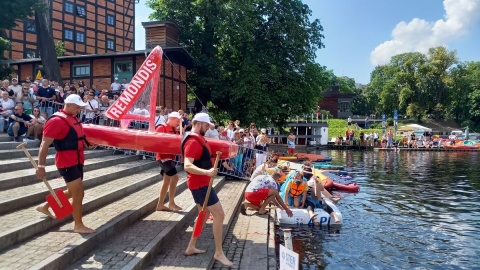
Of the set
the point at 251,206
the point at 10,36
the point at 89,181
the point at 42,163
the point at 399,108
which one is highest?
the point at 10,36

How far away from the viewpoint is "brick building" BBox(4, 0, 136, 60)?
3791 centimetres

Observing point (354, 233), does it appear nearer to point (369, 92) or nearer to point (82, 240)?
point (82, 240)

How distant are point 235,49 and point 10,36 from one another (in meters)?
23.3

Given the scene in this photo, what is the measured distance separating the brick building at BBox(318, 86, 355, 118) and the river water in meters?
59.4

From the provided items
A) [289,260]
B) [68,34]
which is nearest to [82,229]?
[289,260]

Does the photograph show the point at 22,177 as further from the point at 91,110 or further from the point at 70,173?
the point at 91,110

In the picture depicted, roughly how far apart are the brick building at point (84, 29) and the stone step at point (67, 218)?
34.0 meters

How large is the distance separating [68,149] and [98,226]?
1.25 metres

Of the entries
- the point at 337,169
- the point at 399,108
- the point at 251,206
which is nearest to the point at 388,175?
the point at 337,169

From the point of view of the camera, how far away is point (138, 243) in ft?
18.3

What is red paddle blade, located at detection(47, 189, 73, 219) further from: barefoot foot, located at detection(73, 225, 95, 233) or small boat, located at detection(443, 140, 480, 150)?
small boat, located at detection(443, 140, 480, 150)

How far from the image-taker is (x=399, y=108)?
6906 cm

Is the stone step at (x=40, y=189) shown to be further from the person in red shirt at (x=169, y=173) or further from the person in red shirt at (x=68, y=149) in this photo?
the person in red shirt at (x=169, y=173)

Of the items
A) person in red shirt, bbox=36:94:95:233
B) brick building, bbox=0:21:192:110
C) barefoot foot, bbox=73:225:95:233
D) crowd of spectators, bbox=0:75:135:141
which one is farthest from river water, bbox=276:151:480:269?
brick building, bbox=0:21:192:110
